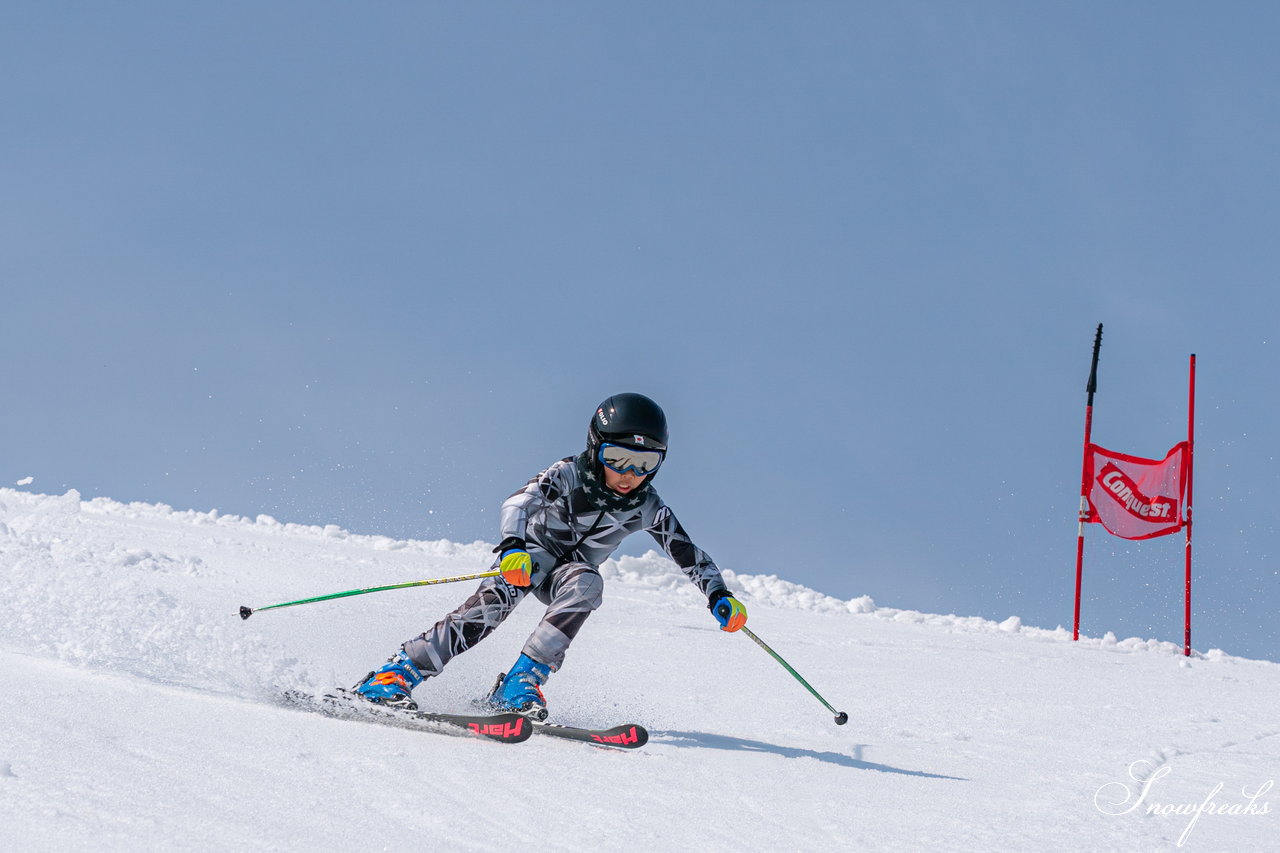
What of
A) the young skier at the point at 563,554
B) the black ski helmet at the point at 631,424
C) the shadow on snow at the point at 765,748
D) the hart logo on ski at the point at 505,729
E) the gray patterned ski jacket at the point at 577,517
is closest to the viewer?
the hart logo on ski at the point at 505,729

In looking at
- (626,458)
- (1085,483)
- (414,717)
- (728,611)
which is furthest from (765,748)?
(1085,483)

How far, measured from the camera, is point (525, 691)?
428 centimetres

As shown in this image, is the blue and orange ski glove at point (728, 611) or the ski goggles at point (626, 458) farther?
the blue and orange ski glove at point (728, 611)

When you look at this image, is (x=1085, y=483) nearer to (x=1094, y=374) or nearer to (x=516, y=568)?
(x=1094, y=374)

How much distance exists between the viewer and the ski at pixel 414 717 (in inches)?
146

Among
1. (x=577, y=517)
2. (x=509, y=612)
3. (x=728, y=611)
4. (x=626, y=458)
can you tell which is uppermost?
(x=626, y=458)

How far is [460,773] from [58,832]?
118 centimetres

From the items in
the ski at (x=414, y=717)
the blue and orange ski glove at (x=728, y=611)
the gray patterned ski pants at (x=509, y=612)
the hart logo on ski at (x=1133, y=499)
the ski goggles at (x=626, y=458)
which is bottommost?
the ski at (x=414, y=717)

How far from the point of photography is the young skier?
172 inches

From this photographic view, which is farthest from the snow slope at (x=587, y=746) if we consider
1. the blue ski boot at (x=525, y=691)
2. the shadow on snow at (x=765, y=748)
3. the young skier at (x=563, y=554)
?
the young skier at (x=563, y=554)

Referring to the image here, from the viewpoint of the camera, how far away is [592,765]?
3467 millimetres

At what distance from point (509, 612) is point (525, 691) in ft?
1.30

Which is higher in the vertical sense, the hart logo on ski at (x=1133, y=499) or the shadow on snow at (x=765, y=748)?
the hart logo on ski at (x=1133, y=499)

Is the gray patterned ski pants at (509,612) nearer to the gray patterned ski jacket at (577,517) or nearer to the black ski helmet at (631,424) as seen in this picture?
the gray patterned ski jacket at (577,517)
